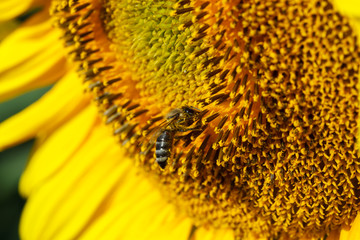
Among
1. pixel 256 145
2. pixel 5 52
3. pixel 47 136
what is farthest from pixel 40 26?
pixel 256 145

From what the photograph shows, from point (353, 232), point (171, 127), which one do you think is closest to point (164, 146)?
point (171, 127)

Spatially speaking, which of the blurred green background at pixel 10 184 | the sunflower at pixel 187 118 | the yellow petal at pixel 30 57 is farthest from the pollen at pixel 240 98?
the blurred green background at pixel 10 184

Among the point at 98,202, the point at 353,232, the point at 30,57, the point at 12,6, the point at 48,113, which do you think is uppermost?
the point at 12,6

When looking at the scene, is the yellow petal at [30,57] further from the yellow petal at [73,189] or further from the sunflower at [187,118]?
the yellow petal at [73,189]

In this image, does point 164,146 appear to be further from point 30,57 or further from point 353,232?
point 30,57

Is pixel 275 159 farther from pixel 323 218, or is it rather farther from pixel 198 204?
pixel 198 204

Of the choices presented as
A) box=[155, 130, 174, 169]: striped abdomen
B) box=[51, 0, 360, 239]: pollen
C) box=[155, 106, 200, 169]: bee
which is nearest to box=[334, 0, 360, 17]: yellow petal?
box=[51, 0, 360, 239]: pollen

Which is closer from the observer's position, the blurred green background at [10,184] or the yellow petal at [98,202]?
the yellow petal at [98,202]
